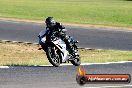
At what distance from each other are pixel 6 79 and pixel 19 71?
1.37 m

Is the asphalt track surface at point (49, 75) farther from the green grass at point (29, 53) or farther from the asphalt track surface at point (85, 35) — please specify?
the asphalt track surface at point (85, 35)

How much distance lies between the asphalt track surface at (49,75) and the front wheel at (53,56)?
0.27 meters

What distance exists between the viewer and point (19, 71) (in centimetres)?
1355

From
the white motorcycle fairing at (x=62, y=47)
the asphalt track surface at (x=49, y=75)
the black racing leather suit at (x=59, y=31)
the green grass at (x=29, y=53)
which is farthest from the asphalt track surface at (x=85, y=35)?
the asphalt track surface at (x=49, y=75)

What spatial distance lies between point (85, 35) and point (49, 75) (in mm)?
17046

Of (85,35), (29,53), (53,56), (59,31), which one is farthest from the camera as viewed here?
(85,35)

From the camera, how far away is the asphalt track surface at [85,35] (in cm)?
2595

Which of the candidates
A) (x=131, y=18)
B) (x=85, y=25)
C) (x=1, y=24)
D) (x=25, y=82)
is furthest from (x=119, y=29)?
(x=25, y=82)

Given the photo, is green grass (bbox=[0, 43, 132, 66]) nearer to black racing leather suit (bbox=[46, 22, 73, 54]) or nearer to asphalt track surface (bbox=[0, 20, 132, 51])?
asphalt track surface (bbox=[0, 20, 132, 51])

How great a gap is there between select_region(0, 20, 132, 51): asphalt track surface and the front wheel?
370 inches

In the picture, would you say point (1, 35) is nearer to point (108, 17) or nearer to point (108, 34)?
point (108, 34)

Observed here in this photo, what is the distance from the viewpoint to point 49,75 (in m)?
13.1

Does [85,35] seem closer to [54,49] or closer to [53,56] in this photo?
[54,49]

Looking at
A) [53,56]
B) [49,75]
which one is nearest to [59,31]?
[53,56]
